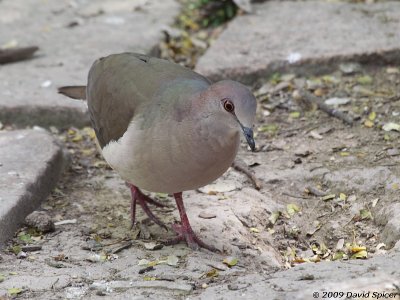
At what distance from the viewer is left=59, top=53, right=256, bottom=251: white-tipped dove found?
3.56 meters

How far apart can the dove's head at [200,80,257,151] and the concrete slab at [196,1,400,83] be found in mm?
2338

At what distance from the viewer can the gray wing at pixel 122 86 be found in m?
4.04

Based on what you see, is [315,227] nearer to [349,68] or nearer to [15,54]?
[349,68]

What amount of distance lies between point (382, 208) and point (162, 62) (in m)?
1.35

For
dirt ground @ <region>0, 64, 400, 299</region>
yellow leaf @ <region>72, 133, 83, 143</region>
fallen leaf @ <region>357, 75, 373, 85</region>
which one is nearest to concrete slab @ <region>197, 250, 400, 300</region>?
dirt ground @ <region>0, 64, 400, 299</region>

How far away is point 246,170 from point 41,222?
1.24 m

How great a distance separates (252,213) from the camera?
440 centimetres

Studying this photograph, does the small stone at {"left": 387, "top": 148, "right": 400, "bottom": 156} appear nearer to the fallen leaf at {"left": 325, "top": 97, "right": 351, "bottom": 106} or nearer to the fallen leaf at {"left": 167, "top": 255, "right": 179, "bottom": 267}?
the fallen leaf at {"left": 325, "top": 97, "right": 351, "bottom": 106}

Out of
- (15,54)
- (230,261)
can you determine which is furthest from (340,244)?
(15,54)

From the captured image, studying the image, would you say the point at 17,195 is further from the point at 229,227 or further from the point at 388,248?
the point at 388,248

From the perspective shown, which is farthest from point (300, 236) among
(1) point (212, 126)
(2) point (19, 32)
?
(2) point (19, 32)

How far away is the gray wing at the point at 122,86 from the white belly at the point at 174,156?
0.16 meters

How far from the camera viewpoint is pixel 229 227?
425 centimetres

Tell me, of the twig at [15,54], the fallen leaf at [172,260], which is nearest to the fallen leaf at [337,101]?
the fallen leaf at [172,260]
